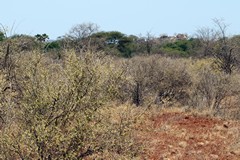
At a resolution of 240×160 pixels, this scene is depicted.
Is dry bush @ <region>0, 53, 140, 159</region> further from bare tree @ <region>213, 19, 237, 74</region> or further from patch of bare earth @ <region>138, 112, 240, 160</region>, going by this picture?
bare tree @ <region>213, 19, 237, 74</region>

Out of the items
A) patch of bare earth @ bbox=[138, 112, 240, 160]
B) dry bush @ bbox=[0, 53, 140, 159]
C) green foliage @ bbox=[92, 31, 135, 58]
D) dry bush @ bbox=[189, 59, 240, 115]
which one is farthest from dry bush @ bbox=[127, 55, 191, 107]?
green foliage @ bbox=[92, 31, 135, 58]

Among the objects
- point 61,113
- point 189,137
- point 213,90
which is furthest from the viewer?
A: point 213,90

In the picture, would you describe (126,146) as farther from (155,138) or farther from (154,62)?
(154,62)

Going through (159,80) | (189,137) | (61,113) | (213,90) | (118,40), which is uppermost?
(118,40)

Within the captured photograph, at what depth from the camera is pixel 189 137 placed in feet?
45.9

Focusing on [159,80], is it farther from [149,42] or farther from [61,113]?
[149,42]

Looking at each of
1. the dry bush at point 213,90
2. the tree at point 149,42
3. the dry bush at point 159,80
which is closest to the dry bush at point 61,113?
the dry bush at point 159,80

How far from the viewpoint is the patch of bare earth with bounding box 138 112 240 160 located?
12.2 meters

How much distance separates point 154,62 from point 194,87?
214cm

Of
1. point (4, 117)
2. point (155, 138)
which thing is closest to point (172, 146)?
point (155, 138)

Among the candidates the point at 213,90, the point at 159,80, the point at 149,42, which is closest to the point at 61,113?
the point at 213,90

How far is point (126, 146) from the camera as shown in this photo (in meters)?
7.59

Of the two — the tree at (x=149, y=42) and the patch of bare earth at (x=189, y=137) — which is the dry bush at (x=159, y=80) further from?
the tree at (x=149, y=42)

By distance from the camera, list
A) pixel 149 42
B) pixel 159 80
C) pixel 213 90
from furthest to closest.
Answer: pixel 149 42
pixel 159 80
pixel 213 90
